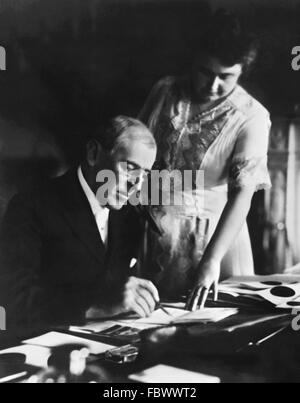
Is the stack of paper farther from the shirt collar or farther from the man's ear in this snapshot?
the man's ear

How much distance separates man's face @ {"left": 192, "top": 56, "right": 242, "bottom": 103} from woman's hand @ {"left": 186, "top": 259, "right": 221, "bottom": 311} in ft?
2.63

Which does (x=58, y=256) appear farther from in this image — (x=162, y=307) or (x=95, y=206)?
(x=162, y=307)

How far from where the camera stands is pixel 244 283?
8.60 feet

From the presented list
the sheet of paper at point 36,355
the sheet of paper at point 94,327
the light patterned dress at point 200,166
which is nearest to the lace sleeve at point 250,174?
the light patterned dress at point 200,166

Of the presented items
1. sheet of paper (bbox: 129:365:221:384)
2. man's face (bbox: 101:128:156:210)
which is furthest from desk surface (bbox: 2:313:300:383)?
man's face (bbox: 101:128:156:210)

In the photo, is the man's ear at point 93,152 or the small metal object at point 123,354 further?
the man's ear at point 93,152

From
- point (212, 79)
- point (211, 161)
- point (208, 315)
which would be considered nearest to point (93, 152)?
point (211, 161)

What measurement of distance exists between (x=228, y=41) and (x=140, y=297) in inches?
51.7

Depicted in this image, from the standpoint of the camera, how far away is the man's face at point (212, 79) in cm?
263

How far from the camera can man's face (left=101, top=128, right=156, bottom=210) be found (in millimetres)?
2619

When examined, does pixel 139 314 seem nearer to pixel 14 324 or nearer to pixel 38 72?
pixel 14 324

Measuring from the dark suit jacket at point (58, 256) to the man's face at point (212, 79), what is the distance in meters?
0.69

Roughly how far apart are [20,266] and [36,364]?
1.54 ft

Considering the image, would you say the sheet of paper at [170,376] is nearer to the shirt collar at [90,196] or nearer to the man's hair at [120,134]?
the shirt collar at [90,196]
